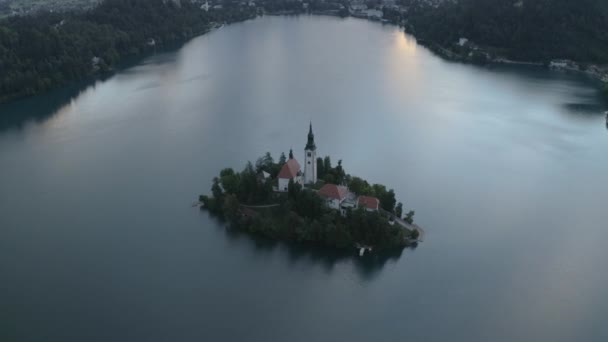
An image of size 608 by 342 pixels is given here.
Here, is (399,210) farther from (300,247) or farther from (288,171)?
(288,171)

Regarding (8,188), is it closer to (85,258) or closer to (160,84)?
(85,258)

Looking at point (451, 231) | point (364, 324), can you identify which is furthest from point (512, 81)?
point (364, 324)

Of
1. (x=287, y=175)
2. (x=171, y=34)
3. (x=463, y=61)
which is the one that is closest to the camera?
(x=287, y=175)

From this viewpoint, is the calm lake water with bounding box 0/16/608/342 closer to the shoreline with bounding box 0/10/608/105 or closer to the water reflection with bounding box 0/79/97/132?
the water reflection with bounding box 0/79/97/132

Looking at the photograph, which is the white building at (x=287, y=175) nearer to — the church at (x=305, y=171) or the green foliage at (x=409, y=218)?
the church at (x=305, y=171)

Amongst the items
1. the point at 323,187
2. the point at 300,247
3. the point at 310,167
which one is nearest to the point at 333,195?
the point at 323,187

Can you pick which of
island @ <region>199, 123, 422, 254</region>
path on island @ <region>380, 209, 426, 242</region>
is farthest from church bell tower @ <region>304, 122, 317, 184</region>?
path on island @ <region>380, 209, 426, 242</region>
